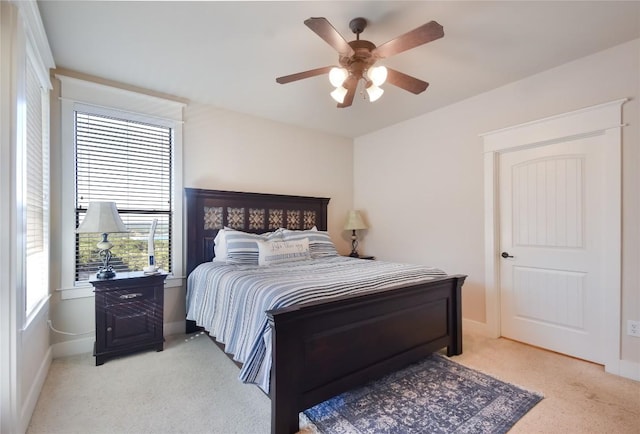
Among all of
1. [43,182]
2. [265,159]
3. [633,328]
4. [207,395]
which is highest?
[265,159]

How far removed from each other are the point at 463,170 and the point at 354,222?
1665mm

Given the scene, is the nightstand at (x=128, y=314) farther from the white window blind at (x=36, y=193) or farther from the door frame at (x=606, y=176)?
the door frame at (x=606, y=176)

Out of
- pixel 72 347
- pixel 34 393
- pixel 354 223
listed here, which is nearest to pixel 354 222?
pixel 354 223

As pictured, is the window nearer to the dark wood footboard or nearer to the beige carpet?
the beige carpet

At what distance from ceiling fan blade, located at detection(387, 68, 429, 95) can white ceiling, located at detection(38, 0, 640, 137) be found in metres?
0.31

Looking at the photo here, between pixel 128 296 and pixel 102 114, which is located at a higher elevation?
pixel 102 114

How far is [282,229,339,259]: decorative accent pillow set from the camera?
3.71 metres

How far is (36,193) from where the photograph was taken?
2350 mm

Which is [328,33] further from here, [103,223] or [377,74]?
[103,223]

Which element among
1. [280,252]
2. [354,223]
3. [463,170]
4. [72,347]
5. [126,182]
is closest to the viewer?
[72,347]

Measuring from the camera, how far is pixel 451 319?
273 centimetres

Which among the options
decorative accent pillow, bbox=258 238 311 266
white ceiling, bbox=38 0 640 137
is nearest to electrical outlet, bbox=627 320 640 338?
white ceiling, bbox=38 0 640 137

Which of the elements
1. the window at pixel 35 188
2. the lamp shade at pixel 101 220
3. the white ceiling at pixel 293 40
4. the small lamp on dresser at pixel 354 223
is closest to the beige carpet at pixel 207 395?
the window at pixel 35 188

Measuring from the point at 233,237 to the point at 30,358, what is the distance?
1.76 metres
